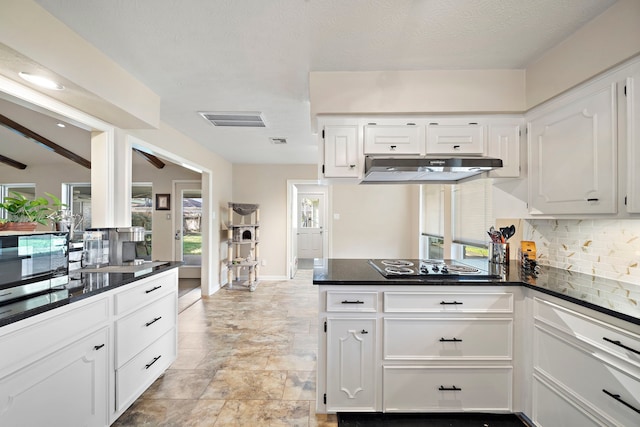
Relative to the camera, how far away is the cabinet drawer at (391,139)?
220cm

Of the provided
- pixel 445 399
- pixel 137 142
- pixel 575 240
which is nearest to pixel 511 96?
pixel 575 240

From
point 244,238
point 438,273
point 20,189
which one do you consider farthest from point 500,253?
point 20,189

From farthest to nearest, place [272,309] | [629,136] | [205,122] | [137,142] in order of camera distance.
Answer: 1. [272,309]
2. [205,122]
3. [137,142]
4. [629,136]

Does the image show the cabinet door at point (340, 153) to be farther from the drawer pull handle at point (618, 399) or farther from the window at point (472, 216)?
the drawer pull handle at point (618, 399)

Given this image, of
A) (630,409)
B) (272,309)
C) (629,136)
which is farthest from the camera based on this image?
(272,309)

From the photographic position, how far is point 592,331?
1.34m

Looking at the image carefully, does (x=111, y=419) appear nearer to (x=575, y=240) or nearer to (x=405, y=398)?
(x=405, y=398)

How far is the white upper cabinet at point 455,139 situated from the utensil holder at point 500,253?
79cm

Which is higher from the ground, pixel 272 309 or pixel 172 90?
pixel 172 90

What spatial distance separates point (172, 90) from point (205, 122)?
2.69 ft

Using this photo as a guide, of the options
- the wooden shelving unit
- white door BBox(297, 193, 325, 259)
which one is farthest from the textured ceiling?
white door BBox(297, 193, 325, 259)

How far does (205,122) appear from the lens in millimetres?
3242

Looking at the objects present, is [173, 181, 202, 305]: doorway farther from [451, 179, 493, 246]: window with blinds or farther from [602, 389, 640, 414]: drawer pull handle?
[602, 389, 640, 414]: drawer pull handle

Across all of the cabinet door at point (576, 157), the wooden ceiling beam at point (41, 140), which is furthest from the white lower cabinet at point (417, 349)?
the wooden ceiling beam at point (41, 140)
